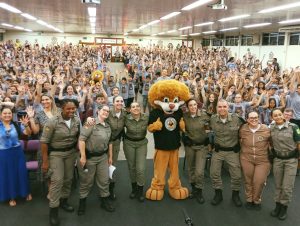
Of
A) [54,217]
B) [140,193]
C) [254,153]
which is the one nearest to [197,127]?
[254,153]

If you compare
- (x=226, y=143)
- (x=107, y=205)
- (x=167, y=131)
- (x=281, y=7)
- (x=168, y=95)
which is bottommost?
(x=107, y=205)

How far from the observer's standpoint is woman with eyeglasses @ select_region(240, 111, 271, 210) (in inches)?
155

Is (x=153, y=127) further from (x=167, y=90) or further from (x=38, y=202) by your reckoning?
(x=38, y=202)

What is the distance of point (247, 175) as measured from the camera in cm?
410

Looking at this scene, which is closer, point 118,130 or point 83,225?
point 83,225

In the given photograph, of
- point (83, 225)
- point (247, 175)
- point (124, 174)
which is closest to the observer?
point (83, 225)

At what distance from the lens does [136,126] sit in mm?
4277

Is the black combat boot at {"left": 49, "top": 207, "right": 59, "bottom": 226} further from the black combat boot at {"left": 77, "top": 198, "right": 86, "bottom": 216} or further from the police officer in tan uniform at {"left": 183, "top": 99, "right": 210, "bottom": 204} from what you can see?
the police officer in tan uniform at {"left": 183, "top": 99, "right": 210, "bottom": 204}

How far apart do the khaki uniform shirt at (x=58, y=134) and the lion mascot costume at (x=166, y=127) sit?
1.11 meters

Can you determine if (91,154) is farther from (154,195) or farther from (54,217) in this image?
(154,195)

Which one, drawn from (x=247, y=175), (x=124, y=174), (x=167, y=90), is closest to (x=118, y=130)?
(x=167, y=90)

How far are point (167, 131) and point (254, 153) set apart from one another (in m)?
1.21

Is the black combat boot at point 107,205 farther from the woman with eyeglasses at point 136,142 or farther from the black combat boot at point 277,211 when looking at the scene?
the black combat boot at point 277,211

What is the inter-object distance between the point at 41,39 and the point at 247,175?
31013 millimetres
